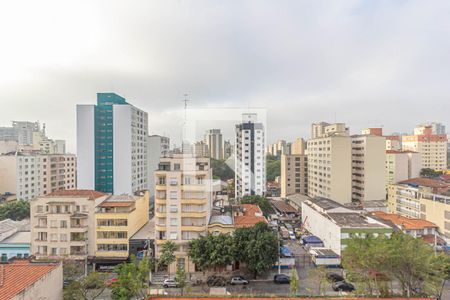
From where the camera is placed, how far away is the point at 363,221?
11711mm

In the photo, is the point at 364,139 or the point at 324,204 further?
the point at 364,139

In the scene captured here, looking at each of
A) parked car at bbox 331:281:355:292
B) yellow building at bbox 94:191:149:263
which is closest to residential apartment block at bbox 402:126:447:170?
parked car at bbox 331:281:355:292

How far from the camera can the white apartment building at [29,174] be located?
20.8m

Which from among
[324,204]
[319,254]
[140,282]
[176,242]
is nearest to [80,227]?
[176,242]

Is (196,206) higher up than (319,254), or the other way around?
(196,206)

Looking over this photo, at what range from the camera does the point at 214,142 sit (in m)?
15.2

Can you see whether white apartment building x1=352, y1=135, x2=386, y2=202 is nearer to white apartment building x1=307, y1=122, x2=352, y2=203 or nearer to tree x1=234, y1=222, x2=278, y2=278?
white apartment building x1=307, y1=122, x2=352, y2=203

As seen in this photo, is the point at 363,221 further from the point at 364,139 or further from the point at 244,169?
the point at 244,169

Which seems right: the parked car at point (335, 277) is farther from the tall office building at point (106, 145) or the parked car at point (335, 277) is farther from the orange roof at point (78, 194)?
the tall office building at point (106, 145)

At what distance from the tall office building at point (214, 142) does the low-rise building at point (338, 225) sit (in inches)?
224

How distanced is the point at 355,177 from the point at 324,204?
6.78m

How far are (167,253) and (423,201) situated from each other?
1287cm

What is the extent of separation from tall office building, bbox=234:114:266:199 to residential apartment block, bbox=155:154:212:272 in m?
11.0

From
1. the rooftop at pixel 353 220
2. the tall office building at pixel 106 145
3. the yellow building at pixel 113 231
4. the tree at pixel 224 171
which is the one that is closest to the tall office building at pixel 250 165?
the tree at pixel 224 171
